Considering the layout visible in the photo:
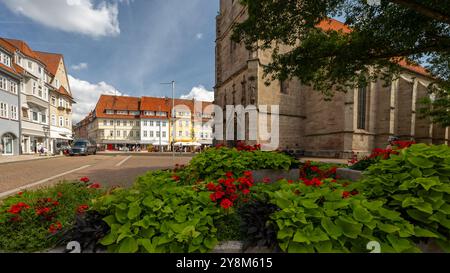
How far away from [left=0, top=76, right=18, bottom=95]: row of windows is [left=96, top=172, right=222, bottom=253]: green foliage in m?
33.6

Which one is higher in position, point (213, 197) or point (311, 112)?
point (311, 112)

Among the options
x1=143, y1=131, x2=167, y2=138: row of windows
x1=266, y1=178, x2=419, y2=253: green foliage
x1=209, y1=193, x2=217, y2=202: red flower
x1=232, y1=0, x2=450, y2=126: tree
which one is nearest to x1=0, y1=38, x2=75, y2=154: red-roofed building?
x1=143, y1=131, x2=167, y2=138: row of windows

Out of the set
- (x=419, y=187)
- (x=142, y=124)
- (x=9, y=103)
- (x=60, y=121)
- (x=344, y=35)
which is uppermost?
(x=344, y=35)

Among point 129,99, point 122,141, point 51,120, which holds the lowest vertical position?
point 122,141

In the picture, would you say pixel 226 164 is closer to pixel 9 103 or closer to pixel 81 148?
pixel 81 148

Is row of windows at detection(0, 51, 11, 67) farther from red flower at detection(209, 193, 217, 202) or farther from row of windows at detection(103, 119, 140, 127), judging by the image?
red flower at detection(209, 193, 217, 202)

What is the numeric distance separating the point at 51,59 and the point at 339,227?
53317 mm

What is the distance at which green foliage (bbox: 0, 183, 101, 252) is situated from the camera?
90.5 inches

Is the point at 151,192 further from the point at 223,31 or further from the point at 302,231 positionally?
the point at 223,31

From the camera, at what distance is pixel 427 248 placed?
2.06 m

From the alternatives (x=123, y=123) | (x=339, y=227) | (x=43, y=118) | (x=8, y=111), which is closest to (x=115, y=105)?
(x=123, y=123)

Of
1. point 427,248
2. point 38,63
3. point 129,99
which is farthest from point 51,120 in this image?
point 427,248

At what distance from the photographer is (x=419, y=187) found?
2186 millimetres
